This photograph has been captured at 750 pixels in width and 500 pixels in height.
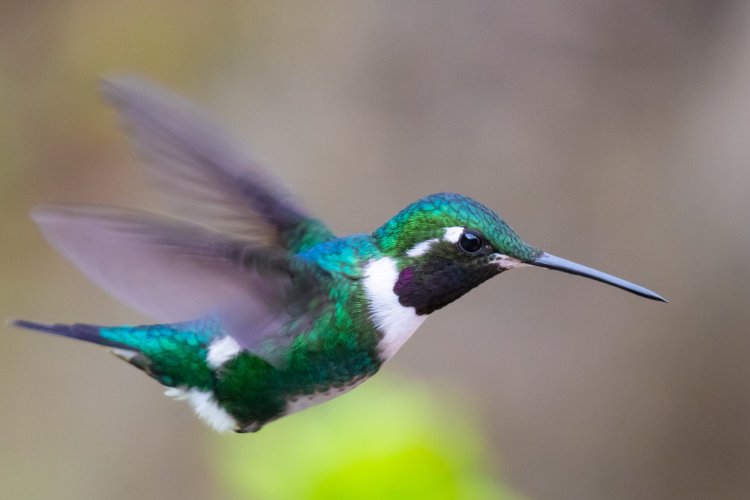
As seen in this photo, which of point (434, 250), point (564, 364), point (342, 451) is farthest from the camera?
point (564, 364)

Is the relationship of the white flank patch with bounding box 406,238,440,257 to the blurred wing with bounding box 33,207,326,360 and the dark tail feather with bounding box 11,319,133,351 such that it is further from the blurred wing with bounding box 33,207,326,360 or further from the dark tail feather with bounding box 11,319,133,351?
the dark tail feather with bounding box 11,319,133,351

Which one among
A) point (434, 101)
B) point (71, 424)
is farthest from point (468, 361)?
point (71, 424)

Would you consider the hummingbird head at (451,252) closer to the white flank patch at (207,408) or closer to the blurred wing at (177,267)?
the blurred wing at (177,267)

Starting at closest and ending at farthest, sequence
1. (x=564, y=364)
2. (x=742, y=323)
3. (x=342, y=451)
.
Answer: (x=342, y=451), (x=742, y=323), (x=564, y=364)

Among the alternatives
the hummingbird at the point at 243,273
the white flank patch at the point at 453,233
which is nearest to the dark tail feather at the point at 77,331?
the hummingbird at the point at 243,273

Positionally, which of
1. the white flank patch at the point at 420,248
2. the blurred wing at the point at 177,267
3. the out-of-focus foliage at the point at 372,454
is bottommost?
the out-of-focus foliage at the point at 372,454

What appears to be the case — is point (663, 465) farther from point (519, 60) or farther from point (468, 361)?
point (519, 60)
